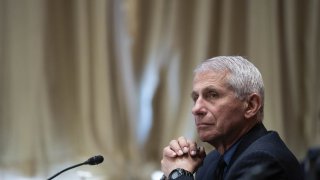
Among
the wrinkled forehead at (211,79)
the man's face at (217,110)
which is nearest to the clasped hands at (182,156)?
the man's face at (217,110)

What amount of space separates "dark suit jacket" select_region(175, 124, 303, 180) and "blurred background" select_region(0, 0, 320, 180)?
6.12 ft

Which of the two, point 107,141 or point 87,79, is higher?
point 87,79

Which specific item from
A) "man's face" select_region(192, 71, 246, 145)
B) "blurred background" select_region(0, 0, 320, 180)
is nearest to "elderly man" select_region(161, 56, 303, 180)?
"man's face" select_region(192, 71, 246, 145)

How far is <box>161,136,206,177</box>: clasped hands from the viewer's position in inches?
96.0

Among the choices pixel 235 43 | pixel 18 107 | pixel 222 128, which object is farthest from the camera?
pixel 235 43

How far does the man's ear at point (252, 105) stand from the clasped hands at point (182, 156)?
282mm

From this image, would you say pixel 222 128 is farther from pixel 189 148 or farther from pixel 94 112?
pixel 94 112

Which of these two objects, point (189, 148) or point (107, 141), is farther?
point (107, 141)

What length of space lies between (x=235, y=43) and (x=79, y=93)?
1.26 m

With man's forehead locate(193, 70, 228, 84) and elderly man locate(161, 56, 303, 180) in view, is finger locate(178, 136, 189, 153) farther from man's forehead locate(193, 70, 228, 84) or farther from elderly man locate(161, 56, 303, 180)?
man's forehead locate(193, 70, 228, 84)

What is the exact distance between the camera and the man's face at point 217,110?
236 centimetres

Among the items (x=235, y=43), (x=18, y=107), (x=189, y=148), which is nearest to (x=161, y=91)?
(x=235, y=43)

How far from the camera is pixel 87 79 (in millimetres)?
4188

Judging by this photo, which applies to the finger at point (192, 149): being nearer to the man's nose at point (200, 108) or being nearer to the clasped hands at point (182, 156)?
the clasped hands at point (182, 156)
